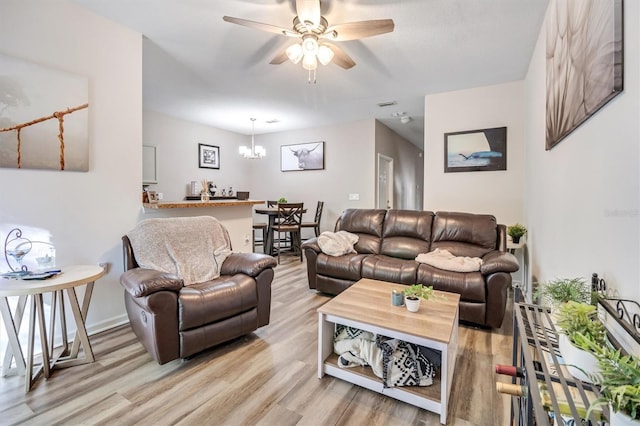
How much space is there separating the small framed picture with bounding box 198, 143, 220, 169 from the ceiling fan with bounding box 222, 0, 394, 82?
163 inches

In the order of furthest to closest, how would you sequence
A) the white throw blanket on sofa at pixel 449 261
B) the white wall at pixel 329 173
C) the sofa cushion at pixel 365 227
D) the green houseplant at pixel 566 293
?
1. the white wall at pixel 329 173
2. the sofa cushion at pixel 365 227
3. the white throw blanket on sofa at pixel 449 261
4. the green houseplant at pixel 566 293

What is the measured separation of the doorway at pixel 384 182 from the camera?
585 cm

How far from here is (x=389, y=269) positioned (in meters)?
2.89

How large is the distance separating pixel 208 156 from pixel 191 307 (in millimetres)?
4720

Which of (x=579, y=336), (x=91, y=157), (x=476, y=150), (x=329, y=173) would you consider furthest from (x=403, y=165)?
(x=579, y=336)

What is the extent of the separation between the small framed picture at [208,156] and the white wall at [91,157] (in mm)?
3267

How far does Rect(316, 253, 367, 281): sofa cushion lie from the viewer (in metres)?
3.08

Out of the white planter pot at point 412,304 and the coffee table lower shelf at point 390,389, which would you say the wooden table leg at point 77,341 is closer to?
the coffee table lower shelf at point 390,389

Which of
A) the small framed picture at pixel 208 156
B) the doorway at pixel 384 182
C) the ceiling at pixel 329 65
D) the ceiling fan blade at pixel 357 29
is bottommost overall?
the doorway at pixel 384 182

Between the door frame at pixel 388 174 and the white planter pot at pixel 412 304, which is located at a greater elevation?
the door frame at pixel 388 174

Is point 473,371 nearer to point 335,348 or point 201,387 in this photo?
point 335,348

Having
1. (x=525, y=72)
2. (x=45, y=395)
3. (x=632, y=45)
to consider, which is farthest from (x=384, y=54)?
(x=45, y=395)

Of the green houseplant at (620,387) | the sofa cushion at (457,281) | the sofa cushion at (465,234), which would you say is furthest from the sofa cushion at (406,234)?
the green houseplant at (620,387)

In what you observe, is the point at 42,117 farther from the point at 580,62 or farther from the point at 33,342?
the point at 580,62
